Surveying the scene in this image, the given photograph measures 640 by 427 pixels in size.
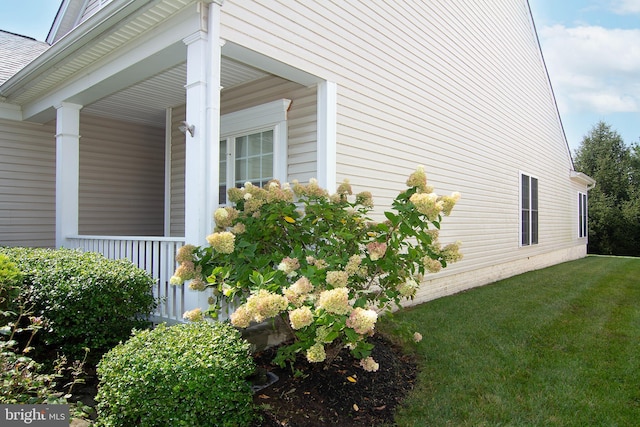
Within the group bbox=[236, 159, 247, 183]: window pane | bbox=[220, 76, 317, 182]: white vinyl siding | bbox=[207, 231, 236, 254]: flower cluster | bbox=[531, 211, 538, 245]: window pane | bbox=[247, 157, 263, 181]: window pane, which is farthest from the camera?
bbox=[531, 211, 538, 245]: window pane

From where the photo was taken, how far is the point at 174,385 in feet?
7.18

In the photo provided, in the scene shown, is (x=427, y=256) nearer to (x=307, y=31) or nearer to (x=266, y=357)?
(x=266, y=357)

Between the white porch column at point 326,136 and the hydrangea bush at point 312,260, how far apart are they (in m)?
0.91

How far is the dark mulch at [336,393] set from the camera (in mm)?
2756

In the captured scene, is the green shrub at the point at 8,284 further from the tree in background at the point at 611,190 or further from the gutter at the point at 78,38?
the tree in background at the point at 611,190

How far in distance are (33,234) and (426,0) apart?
7005 millimetres

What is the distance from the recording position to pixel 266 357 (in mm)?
3658

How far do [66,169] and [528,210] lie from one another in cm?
1040

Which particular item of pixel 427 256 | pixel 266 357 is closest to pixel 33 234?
pixel 266 357

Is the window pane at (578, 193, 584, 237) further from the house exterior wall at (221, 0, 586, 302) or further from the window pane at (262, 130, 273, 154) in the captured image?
the window pane at (262, 130, 273, 154)

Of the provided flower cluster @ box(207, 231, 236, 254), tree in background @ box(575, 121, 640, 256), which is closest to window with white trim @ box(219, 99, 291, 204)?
flower cluster @ box(207, 231, 236, 254)

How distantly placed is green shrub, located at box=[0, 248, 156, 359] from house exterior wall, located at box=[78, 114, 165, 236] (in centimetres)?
357

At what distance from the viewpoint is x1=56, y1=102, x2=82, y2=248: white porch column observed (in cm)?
519

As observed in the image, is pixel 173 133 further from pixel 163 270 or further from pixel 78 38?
pixel 163 270
